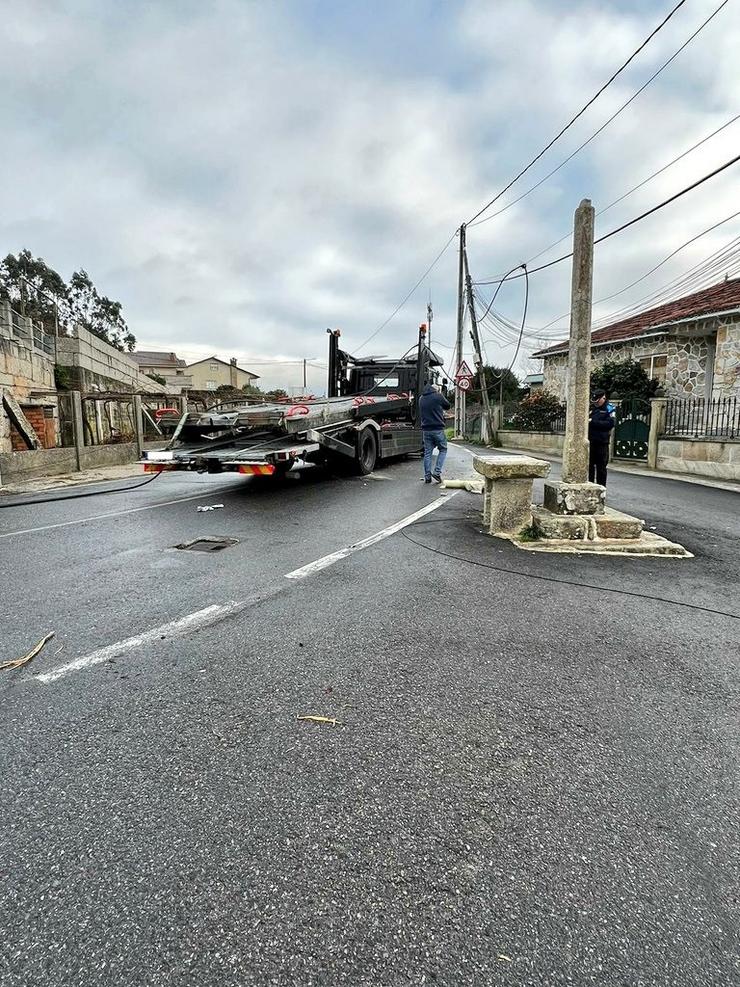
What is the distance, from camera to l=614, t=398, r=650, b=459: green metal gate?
15.3 metres

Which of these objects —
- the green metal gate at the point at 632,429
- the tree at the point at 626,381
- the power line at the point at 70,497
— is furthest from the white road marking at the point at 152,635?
the tree at the point at 626,381

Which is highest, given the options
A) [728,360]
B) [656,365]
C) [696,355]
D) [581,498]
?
[696,355]

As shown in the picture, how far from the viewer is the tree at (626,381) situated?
720 inches

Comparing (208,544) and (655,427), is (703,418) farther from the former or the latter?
(208,544)

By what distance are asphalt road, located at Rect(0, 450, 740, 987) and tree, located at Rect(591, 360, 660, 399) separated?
52.1ft

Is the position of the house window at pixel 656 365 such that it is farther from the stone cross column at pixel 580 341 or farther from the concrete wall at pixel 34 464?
the concrete wall at pixel 34 464

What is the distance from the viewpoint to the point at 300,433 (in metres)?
8.23

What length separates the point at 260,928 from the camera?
1461mm

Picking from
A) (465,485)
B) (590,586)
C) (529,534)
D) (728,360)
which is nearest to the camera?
(590,586)

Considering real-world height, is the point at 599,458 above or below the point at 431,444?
below

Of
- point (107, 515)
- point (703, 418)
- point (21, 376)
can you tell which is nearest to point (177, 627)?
point (107, 515)

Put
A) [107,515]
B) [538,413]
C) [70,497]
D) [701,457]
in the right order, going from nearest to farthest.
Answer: [107,515], [70,497], [701,457], [538,413]

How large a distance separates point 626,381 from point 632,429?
3.81 metres

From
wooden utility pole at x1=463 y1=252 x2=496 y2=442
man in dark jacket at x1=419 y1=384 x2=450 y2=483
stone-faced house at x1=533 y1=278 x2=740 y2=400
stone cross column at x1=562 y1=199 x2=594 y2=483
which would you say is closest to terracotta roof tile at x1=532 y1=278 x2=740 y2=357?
stone-faced house at x1=533 y1=278 x2=740 y2=400
